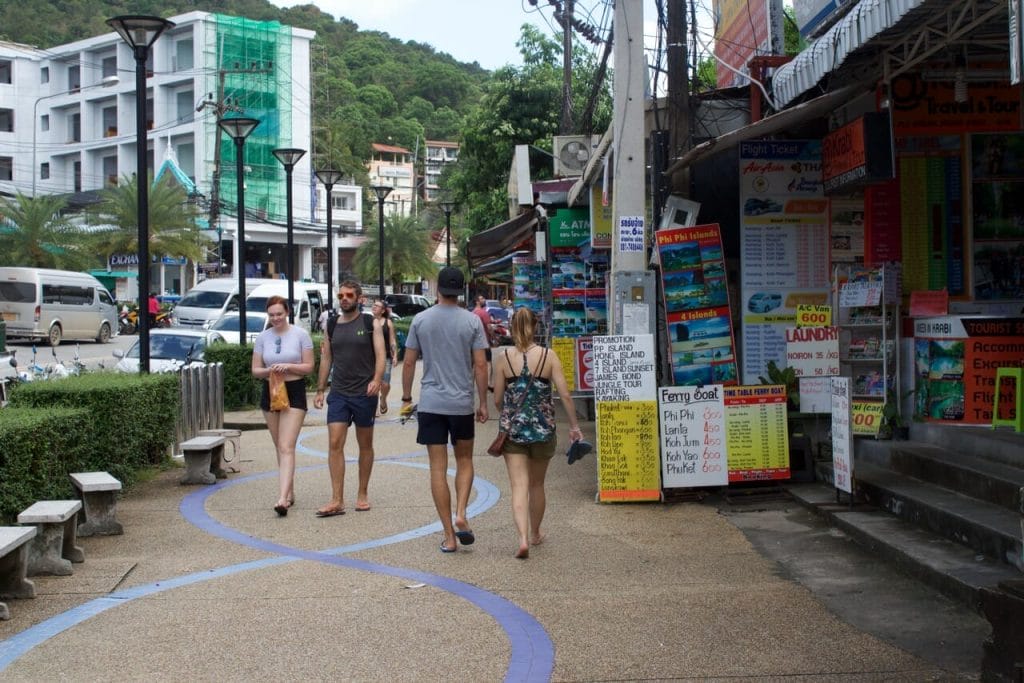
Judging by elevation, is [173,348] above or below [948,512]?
above

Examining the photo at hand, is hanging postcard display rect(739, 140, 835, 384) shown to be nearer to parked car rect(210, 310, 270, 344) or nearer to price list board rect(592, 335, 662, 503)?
price list board rect(592, 335, 662, 503)

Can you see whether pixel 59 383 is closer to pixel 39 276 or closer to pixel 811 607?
pixel 811 607

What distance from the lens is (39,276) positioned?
32.7m

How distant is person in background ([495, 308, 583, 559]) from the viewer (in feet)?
23.3

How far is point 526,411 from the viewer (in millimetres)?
7137

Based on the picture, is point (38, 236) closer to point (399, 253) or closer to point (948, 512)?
point (399, 253)

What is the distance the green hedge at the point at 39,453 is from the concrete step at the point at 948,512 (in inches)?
236

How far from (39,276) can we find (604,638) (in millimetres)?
31435

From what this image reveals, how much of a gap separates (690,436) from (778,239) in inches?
119

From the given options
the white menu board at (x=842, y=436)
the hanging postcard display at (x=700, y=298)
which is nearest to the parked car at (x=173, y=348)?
the hanging postcard display at (x=700, y=298)

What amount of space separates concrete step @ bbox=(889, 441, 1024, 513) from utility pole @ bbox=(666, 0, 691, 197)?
379cm

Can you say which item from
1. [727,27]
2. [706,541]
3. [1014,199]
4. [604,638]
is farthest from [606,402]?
[727,27]

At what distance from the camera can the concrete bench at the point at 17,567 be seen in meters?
5.84

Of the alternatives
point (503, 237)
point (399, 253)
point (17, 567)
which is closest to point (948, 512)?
point (17, 567)
